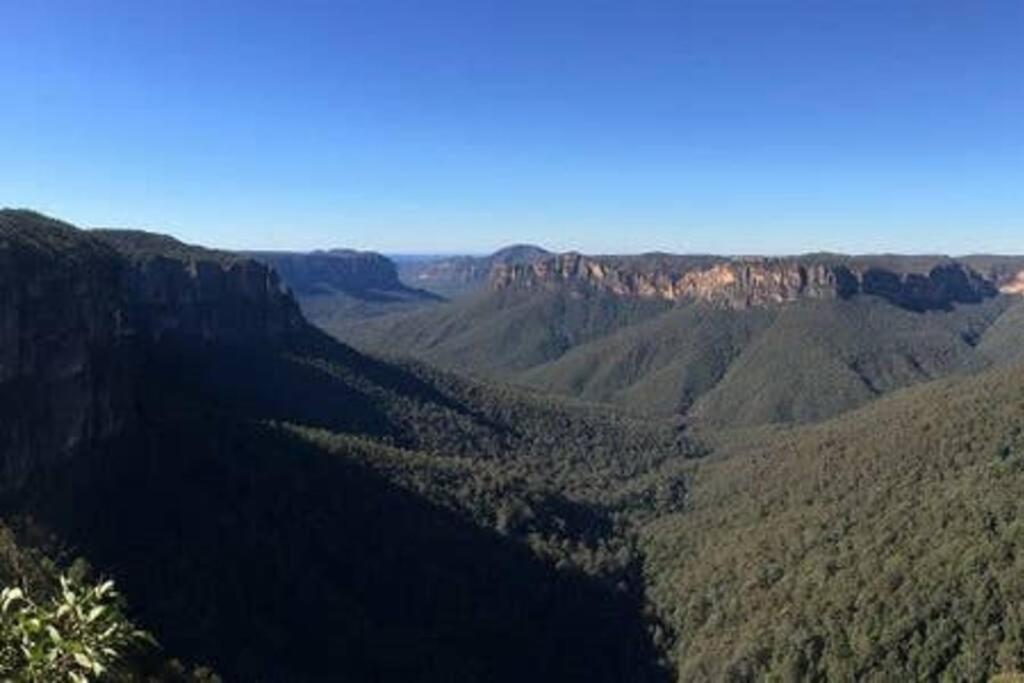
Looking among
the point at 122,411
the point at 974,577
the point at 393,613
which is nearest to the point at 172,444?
the point at 122,411

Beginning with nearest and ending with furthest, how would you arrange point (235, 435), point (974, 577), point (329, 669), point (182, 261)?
point (329, 669) < point (974, 577) < point (235, 435) < point (182, 261)

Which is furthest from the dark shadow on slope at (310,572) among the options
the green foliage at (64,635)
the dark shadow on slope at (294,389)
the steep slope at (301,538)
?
the green foliage at (64,635)

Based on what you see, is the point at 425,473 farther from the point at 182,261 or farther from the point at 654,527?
the point at 182,261

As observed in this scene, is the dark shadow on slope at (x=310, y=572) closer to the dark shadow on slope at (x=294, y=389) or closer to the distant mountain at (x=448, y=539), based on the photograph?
the distant mountain at (x=448, y=539)

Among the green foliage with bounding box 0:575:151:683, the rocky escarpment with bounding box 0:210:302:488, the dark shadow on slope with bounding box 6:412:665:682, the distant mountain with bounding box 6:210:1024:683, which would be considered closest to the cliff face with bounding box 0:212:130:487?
the rocky escarpment with bounding box 0:210:302:488

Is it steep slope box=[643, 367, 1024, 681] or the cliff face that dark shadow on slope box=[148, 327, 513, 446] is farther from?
steep slope box=[643, 367, 1024, 681]

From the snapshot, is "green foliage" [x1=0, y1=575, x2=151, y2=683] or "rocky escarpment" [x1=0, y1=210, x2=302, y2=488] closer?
"green foliage" [x1=0, y1=575, x2=151, y2=683]

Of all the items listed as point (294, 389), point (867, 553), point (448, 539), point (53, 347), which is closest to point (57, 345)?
point (53, 347)
